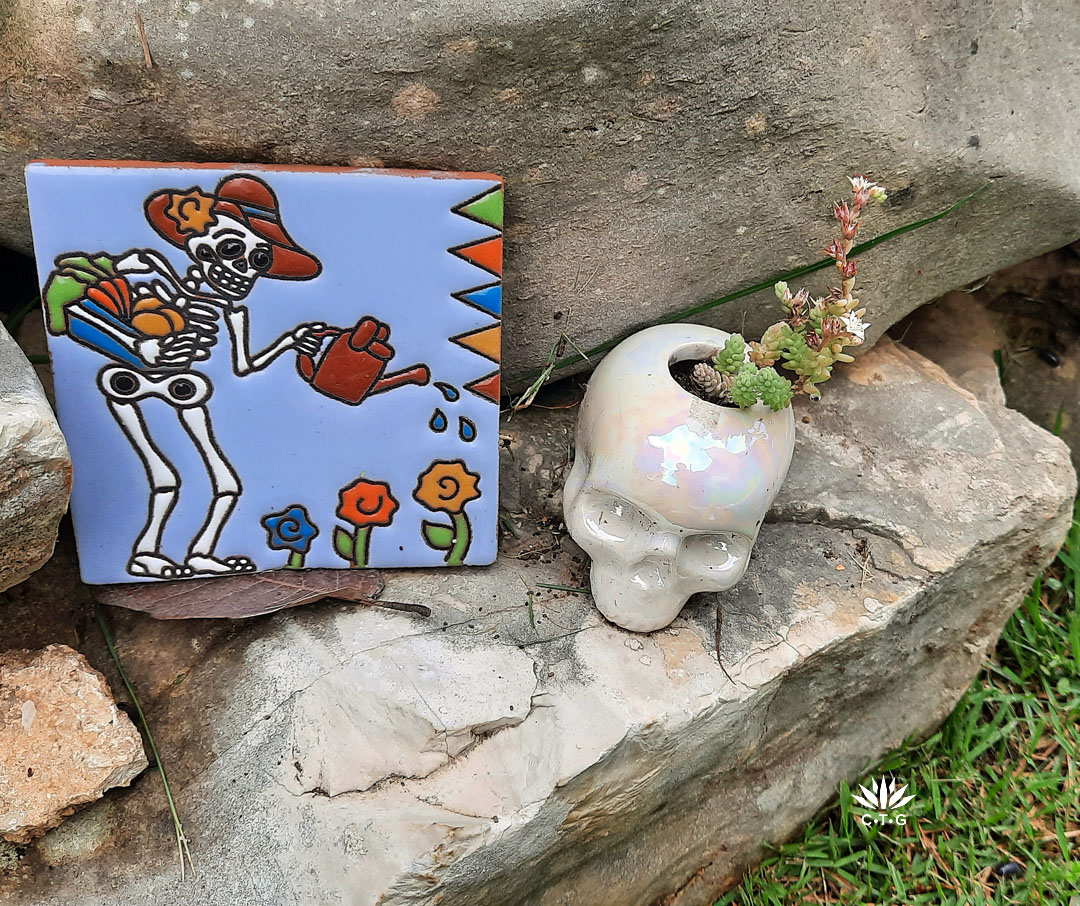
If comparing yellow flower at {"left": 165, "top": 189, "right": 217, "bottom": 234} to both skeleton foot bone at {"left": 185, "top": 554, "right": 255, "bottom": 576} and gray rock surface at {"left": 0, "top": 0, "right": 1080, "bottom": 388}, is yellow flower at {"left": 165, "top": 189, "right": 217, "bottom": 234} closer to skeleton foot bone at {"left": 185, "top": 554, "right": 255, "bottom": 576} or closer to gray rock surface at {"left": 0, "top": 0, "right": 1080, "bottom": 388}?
gray rock surface at {"left": 0, "top": 0, "right": 1080, "bottom": 388}

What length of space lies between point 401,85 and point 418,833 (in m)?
1.14

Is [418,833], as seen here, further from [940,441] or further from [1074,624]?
[1074,624]

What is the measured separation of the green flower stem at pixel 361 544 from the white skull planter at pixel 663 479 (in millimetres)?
376

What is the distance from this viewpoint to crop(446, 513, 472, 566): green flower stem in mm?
1678

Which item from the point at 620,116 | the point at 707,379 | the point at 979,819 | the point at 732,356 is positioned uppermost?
the point at 620,116

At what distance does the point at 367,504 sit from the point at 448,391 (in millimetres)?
255

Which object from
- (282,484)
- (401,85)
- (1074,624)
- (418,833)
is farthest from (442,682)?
(1074,624)

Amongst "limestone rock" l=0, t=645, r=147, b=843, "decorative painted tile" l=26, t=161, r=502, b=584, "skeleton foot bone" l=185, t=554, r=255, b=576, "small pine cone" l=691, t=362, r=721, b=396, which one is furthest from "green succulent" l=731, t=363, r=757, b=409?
"limestone rock" l=0, t=645, r=147, b=843

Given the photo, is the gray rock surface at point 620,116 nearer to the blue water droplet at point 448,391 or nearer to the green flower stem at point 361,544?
the blue water droplet at point 448,391

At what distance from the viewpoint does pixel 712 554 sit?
1517mm

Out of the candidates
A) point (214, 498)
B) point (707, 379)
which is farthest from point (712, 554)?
point (214, 498)

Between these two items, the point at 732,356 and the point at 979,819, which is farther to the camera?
the point at 979,819

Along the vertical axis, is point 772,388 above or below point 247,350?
above
